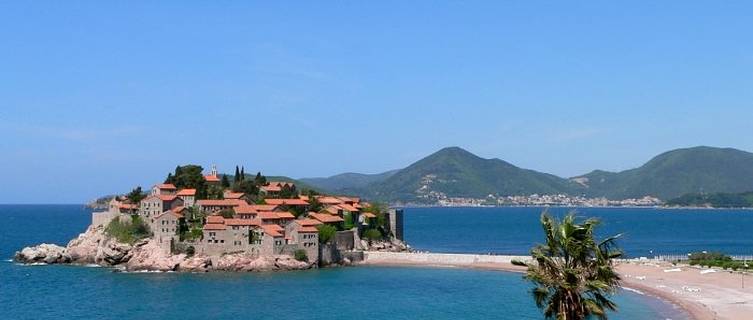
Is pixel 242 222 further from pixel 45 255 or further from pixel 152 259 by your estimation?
pixel 45 255

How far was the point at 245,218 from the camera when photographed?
89.7m

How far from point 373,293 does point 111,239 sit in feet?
124

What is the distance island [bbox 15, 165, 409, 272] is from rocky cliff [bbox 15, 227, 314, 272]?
10 cm

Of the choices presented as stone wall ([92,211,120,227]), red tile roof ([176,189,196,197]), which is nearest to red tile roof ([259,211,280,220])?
red tile roof ([176,189,196,197])

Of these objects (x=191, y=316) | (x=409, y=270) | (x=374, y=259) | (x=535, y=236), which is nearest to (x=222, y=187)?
(x=374, y=259)

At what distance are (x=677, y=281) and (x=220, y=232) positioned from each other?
145 ft

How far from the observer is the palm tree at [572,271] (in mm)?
21188

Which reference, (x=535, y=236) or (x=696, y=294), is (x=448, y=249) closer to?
(x=535, y=236)

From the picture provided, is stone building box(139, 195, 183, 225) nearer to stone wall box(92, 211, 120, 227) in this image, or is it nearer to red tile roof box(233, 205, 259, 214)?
stone wall box(92, 211, 120, 227)

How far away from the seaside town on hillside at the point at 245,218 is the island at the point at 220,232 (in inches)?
4.1

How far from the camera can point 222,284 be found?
7412cm

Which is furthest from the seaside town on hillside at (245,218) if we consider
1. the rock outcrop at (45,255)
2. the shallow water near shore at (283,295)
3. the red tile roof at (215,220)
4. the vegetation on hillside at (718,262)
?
the vegetation on hillside at (718,262)

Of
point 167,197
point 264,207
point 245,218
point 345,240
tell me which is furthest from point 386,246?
point 167,197

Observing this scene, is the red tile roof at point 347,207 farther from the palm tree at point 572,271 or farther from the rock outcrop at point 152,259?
the palm tree at point 572,271
